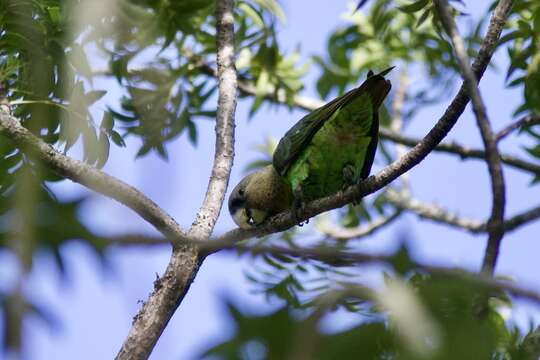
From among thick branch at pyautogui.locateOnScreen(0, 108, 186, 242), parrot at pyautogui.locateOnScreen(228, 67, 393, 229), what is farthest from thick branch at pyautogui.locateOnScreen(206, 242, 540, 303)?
parrot at pyautogui.locateOnScreen(228, 67, 393, 229)

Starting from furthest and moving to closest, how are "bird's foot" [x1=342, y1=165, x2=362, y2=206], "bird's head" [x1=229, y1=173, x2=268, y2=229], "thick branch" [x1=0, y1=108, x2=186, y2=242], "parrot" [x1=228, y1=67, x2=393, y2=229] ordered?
"bird's head" [x1=229, y1=173, x2=268, y2=229]
"bird's foot" [x1=342, y1=165, x2=362, y2=206]
"parrot" [x1=228, y1=67, x2=393, y2=229]
"thick branch" [x1=0, y1=108, x2=186, y2=242]

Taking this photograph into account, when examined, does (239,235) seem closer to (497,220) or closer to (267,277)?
(267,277)

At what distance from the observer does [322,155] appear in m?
5.43

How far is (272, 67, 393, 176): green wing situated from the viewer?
16.1 feet

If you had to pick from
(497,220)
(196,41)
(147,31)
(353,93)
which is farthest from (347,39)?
(497,220)

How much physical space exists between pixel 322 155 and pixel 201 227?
2.07 m

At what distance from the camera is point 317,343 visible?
3.11ft

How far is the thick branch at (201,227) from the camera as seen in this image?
10.2 ft

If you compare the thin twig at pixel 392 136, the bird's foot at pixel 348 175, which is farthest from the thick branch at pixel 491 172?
the thin twig at pixel 392 136

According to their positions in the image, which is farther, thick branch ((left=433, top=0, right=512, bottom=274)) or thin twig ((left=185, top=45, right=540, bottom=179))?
thin twig ((left=185, top=45, right=540, bottom=179))

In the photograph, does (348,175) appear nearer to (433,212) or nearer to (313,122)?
(313,122)

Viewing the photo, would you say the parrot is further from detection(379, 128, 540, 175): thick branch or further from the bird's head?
detection(379, 128, 540, 175): thick branch

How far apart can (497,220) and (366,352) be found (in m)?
1.77

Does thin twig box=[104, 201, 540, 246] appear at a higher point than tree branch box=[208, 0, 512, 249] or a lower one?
higher
